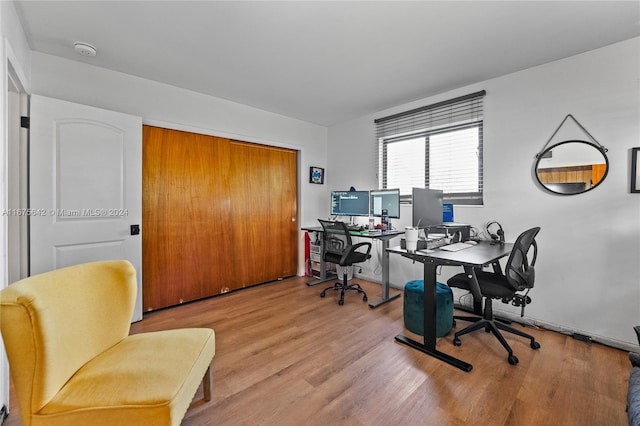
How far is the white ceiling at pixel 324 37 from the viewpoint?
180 cm

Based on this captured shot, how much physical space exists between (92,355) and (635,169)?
3914 millimetres

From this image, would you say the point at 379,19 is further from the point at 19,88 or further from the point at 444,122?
the point at 19,88

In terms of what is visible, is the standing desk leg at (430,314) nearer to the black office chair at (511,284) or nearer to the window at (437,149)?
the black office chair at (511,284)

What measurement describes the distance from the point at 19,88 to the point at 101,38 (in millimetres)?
717

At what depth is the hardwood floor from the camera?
149 cm

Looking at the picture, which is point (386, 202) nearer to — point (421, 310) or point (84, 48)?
point (421, 310)

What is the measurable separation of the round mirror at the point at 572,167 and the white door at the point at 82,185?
3.97 m

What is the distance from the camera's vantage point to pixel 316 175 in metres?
4.49

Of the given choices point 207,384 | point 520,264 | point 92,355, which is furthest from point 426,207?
point 92,355

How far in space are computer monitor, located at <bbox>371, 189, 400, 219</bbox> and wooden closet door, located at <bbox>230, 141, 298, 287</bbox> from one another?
4.48 ft

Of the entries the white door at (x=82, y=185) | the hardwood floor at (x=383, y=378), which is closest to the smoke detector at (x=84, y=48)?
the white door at (x=82, y=185)

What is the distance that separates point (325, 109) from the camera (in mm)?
3797

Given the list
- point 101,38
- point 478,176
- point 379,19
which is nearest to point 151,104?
point 101,38

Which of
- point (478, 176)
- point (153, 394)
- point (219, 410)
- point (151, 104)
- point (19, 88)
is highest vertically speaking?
point (151, 104)
